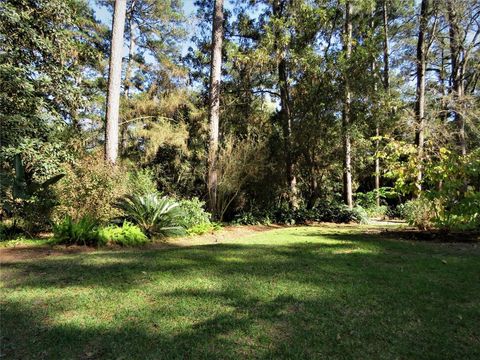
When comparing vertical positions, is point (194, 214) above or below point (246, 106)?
below

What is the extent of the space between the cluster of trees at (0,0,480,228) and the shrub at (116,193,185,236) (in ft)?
9.31

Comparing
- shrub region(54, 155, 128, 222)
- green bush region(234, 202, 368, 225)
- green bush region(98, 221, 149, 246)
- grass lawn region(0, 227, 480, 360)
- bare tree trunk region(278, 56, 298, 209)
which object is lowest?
grass lawn region(0, 227, 480, 360)

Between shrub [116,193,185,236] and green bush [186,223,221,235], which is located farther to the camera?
green bush [186,223,221,235]

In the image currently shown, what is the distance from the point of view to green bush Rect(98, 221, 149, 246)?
22.7 ft

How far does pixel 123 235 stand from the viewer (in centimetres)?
712

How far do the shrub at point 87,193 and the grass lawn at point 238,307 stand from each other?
198cm

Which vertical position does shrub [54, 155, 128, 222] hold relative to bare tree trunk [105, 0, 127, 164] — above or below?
below

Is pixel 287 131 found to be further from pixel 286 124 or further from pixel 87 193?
pixel 87 193

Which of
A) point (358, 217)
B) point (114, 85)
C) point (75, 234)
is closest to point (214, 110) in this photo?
point (114, 85)

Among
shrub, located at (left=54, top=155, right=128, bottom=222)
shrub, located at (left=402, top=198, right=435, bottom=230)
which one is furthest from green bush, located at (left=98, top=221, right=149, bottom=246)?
shrub, located at (left=402, top=198, right=435, bottom=230)

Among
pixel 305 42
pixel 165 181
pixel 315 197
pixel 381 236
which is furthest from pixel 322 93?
pixel 165 181

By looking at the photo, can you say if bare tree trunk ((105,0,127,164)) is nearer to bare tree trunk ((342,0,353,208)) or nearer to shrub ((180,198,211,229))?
shrub ((180,198,211,229))

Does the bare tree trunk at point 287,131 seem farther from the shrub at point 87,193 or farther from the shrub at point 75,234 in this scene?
the shrub at point 75,234

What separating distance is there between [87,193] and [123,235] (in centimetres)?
138
